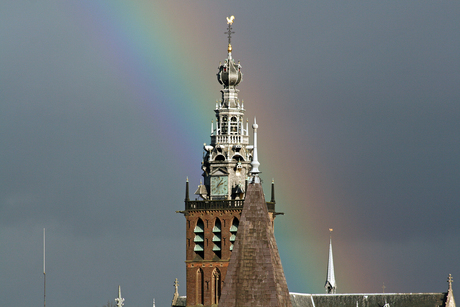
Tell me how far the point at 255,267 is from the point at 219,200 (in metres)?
113

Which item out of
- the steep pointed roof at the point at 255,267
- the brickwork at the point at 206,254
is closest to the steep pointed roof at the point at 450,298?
the brickwork at the point at 206,254

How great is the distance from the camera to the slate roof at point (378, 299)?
154 metres

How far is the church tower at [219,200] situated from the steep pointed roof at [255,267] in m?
108

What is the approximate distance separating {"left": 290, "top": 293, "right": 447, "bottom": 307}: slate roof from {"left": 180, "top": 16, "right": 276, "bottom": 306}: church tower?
15131 mm

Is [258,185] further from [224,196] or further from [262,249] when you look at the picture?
[224,196]

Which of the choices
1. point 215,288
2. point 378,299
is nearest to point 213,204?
point 215,288

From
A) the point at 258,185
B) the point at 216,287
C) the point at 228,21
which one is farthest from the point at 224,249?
the point at 258,185

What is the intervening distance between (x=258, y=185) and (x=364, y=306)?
120 m

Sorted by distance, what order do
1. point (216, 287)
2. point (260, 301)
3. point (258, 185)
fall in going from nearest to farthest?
point (260, 301) → point (258, 185) → point (216, 287)

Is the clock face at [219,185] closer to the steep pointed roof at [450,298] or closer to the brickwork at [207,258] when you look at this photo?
the brickwork at [207,258]

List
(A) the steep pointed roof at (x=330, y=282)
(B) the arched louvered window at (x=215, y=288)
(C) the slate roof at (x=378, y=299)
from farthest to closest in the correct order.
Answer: (A) the steep pointed roof at (x=330, y=282), (C) the slate roof at (x=378, y=299), (B) the arched louvered window at (x=215, y=288)

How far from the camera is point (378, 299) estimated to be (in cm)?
15475

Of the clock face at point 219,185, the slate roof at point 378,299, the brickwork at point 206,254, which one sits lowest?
the slate roof at point 378,299

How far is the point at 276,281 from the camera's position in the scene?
3434 centimetres
